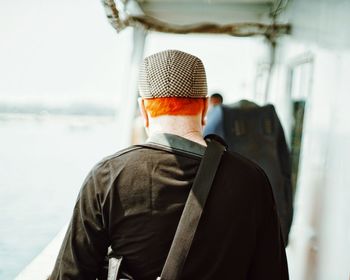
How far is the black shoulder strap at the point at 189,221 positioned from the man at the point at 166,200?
3 centimetres

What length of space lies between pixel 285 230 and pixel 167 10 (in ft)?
11.6

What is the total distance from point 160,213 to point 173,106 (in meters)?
0.29

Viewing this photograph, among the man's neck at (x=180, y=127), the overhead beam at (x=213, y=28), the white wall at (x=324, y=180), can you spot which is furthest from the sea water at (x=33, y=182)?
the white wall at (x=324, y=180)

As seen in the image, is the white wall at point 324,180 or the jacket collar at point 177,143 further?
the white wall at point 324,180

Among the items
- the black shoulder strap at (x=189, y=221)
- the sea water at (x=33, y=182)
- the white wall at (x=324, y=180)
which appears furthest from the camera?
the sea water at (x=33, y=182)

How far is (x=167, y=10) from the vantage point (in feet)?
16.2

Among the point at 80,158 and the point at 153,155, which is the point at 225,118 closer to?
the point at 153,155

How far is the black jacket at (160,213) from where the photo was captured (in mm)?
941

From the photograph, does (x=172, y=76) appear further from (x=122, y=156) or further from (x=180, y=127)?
(x=122, y=156)

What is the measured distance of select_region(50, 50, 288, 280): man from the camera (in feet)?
3.09

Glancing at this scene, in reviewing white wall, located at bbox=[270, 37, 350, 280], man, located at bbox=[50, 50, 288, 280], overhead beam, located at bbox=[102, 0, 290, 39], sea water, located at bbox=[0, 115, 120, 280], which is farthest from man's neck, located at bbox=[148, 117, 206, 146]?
overhead beam, located at bbox=[102, 0, 290, 39]

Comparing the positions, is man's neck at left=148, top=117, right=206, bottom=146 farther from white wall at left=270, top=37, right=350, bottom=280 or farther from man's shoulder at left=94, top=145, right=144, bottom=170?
white wall at left=270, top=37, right=350, bottom=280

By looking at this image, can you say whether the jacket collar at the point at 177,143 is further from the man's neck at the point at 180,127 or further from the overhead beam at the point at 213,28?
the overhead beam at the point at 213,28

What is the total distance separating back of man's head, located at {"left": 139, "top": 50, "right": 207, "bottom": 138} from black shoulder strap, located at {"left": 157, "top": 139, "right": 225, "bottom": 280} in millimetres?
172
